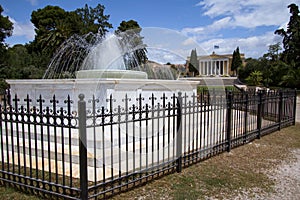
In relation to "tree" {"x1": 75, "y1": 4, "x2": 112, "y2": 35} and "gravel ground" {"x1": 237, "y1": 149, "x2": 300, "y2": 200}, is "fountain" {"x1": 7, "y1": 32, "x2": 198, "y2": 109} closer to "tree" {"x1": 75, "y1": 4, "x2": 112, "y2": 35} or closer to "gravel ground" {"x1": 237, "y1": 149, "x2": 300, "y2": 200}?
"gravel ground" {"x1": 237, "y1": 149, "x2": 300, "y2": 200}

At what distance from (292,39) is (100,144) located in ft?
123

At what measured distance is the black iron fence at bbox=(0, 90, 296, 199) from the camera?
10.3ft

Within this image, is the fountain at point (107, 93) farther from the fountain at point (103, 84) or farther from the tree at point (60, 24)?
the tree at point (60, 24)

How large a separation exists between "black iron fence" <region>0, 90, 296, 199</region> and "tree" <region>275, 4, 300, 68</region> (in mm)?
30691

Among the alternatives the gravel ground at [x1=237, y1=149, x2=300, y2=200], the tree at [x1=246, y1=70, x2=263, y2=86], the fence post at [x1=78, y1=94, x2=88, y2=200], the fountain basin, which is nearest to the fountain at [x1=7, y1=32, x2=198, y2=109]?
the fountain basin

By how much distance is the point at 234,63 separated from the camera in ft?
187

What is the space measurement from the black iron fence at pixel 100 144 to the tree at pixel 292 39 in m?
30.7

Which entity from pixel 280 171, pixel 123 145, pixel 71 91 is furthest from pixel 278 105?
pixel 71 91

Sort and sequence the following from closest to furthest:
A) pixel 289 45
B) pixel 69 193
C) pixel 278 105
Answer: pixel 69 193 < pixel 278 105 < pixel 289 45

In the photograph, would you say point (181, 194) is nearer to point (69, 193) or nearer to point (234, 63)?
point (69, 193)

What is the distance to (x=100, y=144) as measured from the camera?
4.50 m

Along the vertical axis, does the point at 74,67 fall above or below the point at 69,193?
above

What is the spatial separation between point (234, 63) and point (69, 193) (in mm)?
58453

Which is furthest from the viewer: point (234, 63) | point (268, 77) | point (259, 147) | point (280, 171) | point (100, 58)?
point (234, 63)
